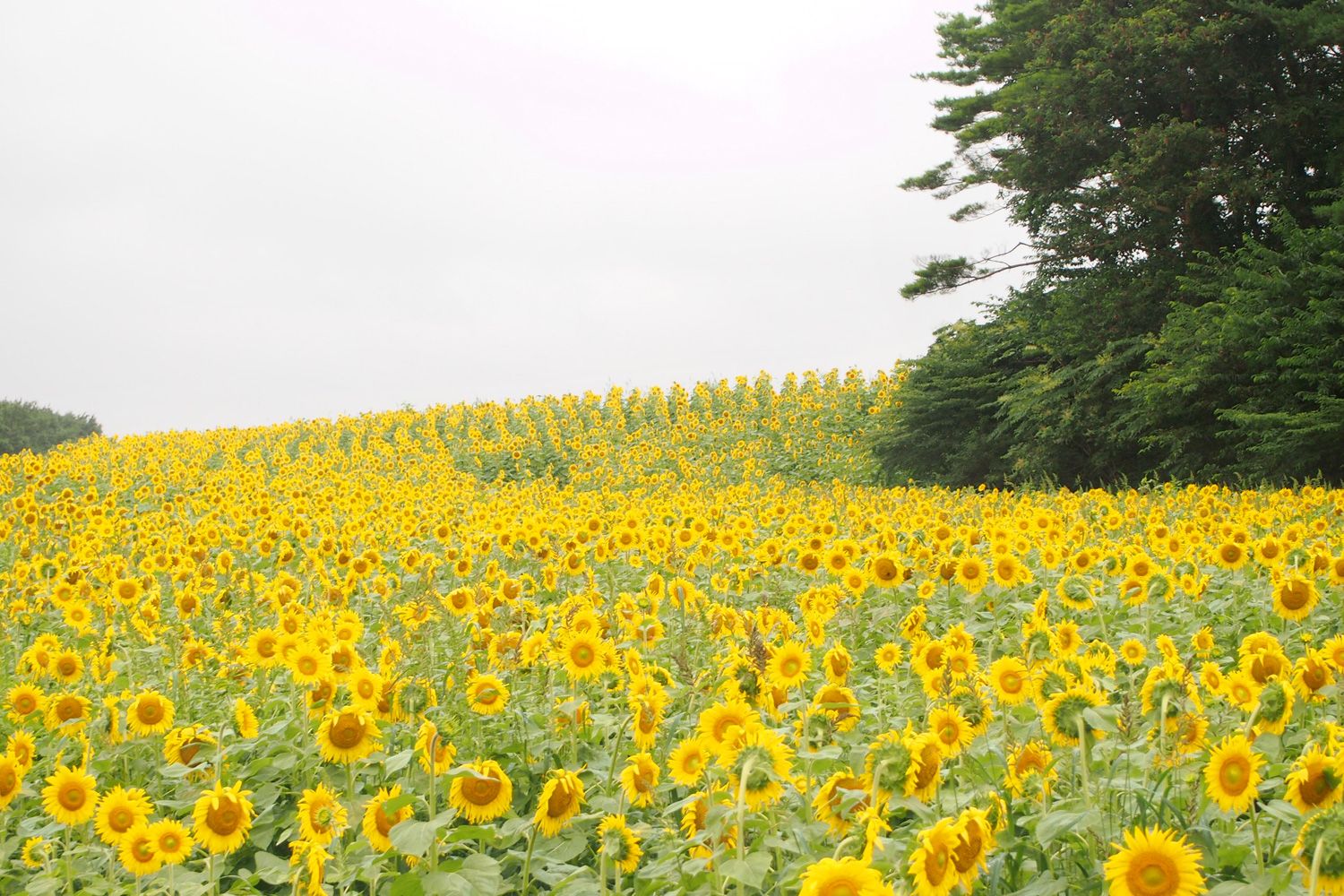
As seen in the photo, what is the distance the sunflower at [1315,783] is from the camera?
5.72 ft

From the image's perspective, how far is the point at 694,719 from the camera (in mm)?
3363

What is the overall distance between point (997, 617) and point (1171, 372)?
8517mm

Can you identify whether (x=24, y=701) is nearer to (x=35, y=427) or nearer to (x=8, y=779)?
(x=8, y=779)

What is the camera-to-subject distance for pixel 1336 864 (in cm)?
151

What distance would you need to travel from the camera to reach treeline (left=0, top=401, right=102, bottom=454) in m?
30.8

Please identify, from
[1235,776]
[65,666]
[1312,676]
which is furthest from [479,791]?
[65,666]

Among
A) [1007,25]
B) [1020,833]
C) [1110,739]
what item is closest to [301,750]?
[1020,833]

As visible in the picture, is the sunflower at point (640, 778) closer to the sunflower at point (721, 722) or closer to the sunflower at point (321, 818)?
the sunflower at point (721, 722)

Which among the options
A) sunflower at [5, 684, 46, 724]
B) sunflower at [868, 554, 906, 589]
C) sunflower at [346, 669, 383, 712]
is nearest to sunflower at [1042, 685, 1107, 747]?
sunflower at [346, 669, 383, 712]

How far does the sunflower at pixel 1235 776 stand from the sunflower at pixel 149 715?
294 cm

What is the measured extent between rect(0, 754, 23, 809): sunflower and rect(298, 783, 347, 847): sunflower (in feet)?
3.09

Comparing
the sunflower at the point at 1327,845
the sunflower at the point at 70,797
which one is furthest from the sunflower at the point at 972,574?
the sunflower at the point at 70,797

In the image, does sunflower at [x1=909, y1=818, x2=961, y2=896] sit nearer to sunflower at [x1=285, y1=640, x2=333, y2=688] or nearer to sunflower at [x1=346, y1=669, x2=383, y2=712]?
sunflower at [x1=346, y1=669, x2=383, y2=712]

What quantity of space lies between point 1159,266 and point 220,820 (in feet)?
52.6
